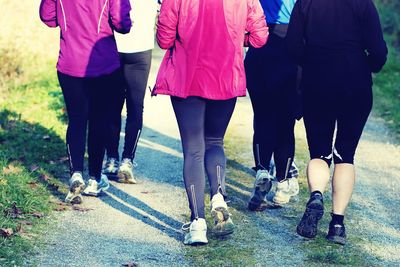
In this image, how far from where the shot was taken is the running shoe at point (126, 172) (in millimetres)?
8875

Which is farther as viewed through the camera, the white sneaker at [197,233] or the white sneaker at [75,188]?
the white sneaker at [75,188]

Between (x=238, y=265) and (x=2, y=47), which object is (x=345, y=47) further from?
(x=2, y=47)

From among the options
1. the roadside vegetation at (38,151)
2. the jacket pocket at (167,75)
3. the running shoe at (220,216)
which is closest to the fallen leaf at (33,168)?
the roadside vegetation at (38,151)

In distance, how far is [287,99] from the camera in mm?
7879

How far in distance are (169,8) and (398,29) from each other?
15237 mm

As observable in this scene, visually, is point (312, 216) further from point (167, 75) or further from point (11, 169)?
point (11, 169)

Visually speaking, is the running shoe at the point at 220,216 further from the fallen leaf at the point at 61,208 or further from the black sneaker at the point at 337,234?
the fallen leaf at the point at 61,208

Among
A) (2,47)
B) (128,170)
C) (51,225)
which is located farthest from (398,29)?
(51,225)

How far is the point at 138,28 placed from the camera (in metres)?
8.48

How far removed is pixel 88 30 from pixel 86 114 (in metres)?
0.74

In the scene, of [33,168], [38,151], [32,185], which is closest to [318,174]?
[32,185]

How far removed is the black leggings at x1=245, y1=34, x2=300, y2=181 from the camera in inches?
306

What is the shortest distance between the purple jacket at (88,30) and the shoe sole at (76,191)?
94 cm

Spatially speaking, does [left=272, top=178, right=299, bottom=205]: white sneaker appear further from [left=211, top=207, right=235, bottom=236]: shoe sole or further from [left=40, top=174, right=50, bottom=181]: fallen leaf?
[left=40, top=174, right=50, bottom=181]: fallen leaf
